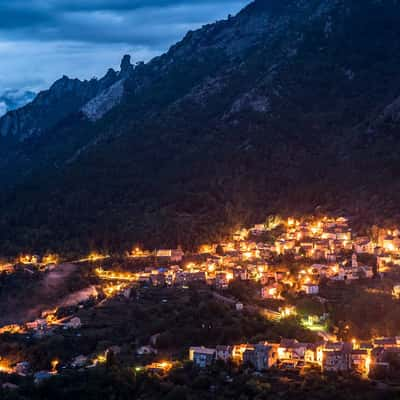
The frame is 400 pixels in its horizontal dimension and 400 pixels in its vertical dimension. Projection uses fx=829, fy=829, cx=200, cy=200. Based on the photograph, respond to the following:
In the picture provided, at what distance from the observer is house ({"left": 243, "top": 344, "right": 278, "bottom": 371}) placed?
30.6 metres

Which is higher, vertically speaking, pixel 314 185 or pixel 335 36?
pixel 335 36

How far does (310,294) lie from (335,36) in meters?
57.8

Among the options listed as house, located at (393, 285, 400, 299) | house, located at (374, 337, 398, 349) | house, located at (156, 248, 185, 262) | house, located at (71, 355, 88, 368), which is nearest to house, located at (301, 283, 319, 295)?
house, located at (393, 285, 400, 299)

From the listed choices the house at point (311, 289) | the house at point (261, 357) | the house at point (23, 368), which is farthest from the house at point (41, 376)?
the house at point (311, 289)

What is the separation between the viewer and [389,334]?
34281mm

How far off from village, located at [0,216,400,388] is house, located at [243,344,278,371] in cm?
4

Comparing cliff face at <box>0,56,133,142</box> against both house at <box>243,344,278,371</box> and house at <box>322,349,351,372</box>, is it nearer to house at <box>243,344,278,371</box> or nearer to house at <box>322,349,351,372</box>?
house at <box>243,344,278,371</box>

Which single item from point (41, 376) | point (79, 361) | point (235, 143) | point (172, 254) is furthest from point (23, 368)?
point (235, 143)

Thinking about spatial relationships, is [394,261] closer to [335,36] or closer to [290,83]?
[290,83]

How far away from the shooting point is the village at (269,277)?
31.1m

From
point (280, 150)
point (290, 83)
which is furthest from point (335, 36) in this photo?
point (280, 150)

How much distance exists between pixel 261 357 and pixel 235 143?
4516 cm

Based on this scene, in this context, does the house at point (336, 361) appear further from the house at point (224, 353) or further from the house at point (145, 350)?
the house at point (145, 350)

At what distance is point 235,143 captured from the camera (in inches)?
2936
